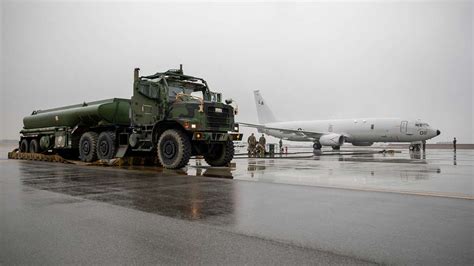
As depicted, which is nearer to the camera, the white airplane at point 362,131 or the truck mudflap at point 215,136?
the truck mudflap at point 215,136

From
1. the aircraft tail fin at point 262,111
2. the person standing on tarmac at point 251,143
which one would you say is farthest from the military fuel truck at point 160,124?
the aircraft tail fin at point 262,111

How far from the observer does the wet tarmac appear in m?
2.93

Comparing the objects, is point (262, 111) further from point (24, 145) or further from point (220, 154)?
point (220, 154)

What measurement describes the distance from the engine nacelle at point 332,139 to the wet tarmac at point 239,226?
27099 mm

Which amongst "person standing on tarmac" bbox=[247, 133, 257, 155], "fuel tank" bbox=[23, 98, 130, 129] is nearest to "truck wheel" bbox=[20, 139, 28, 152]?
"fuel tank" bbox=[23, 98, 130, 129]

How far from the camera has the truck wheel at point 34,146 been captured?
63.5ft

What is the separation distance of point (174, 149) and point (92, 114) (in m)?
5.26

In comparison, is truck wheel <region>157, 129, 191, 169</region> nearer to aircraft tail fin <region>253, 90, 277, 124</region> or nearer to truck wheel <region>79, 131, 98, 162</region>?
truck wheel <region>79, 131, 98, 162</region>

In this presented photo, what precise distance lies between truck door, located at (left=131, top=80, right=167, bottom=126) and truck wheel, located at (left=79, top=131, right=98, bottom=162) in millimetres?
3008

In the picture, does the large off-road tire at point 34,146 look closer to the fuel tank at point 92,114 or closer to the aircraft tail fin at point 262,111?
the fuel tank at point 92,114

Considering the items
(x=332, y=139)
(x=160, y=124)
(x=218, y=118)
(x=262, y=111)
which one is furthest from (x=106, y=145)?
(x=262, y=111)

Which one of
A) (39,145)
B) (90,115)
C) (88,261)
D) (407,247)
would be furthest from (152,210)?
(39,145)

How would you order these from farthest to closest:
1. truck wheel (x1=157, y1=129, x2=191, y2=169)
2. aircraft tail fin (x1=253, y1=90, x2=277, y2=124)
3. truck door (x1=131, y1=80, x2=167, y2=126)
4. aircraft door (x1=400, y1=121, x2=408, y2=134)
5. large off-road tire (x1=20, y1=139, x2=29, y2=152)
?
aircraft tail fin (x1=253, y1=90, x2=277, y2=124)
aircraft door (x1=400, y1=121, x2=408, y2=134)
large off-road tire (x1=20, y1=139, x2=29, y2=152)
truck door (x1=131, y1=80, x2=167, y2=126)
truck wheel (x1=157, y1=129, x2=191, y2=169)

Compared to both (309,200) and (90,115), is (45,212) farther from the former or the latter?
(90,115)
